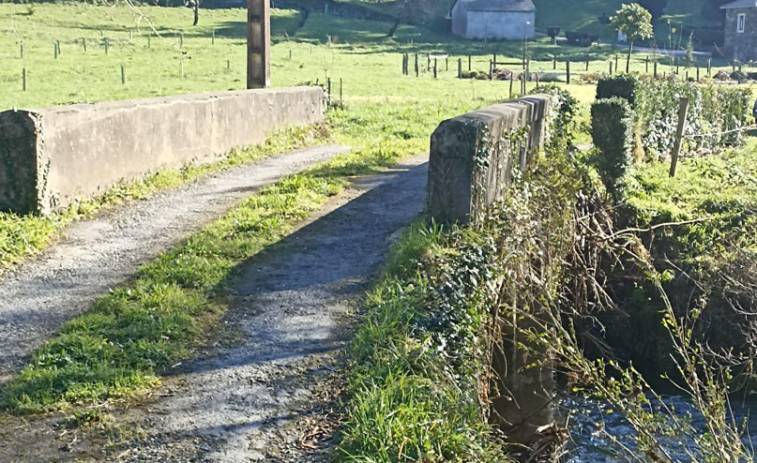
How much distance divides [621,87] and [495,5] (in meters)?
55.2

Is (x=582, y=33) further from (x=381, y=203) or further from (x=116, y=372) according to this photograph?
(x=116, y=372)

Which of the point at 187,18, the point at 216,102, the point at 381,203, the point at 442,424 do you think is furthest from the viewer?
the point at 187,18

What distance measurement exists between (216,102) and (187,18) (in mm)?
55834

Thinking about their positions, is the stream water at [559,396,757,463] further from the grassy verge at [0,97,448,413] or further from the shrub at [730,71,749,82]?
the shrub at [730,71,749,82]

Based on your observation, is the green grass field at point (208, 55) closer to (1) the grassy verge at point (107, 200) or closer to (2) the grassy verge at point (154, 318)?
(1) the grassy verge at point (107, 200)

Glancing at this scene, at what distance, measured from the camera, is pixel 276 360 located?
6125 millimetres

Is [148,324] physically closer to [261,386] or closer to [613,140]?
[261,386]

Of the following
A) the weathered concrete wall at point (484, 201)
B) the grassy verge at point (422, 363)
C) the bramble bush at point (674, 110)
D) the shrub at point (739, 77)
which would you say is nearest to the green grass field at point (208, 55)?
the shrub at point (739, 77)

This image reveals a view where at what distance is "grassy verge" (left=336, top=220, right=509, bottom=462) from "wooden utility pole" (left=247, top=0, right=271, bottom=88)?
9.65 metres

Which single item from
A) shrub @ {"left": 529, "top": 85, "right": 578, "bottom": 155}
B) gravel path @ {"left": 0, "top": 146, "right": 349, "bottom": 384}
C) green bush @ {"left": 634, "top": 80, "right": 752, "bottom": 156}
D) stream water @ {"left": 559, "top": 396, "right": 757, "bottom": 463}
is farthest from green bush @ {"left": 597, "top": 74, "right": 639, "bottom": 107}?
gravel path @ {"left": 0, "top": 146, "right": 349, "bottom": 384}

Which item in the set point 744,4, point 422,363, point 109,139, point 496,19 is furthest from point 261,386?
point 496,19

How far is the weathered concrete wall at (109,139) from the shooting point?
343 inches

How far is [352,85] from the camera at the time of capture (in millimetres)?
36844

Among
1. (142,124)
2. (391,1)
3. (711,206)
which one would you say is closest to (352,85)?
(711,206)
